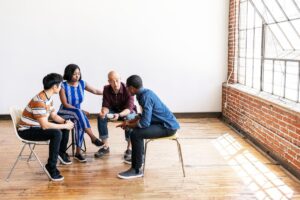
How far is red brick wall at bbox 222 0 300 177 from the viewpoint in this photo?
13.7ft

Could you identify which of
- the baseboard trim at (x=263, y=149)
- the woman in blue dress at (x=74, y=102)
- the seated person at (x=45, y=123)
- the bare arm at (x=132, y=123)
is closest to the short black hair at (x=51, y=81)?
the seated person at (x=45, y=123)

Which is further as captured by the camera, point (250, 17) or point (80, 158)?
point (250, 17)

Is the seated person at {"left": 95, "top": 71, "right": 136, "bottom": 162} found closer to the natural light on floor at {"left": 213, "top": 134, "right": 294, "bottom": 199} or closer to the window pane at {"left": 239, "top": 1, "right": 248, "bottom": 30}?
the natural light on floor at {"left": 213, "top": 134, "right": 294, "bottom": 199}

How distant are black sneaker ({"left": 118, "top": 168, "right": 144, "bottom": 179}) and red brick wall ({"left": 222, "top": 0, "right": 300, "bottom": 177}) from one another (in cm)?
159

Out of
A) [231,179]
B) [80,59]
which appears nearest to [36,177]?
[231,179]

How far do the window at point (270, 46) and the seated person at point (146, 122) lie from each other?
1.60m

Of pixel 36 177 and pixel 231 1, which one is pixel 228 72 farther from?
pixel 36 177

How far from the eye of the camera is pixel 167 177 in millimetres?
4094

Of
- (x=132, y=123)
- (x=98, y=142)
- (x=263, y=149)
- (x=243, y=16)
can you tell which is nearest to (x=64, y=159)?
(x=98, y=142)

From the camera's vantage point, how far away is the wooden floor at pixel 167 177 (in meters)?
3.66

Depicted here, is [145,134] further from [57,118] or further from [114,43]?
[114,43]

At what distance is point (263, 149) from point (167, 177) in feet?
5.08

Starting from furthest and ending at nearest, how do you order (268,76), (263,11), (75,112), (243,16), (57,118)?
Answer: (243,16)
(263,11)
(268,76)
(75,112)
(57,118)

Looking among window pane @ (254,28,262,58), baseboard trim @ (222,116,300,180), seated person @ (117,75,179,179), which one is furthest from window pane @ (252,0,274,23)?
seated person @ (117,75,179,179)
